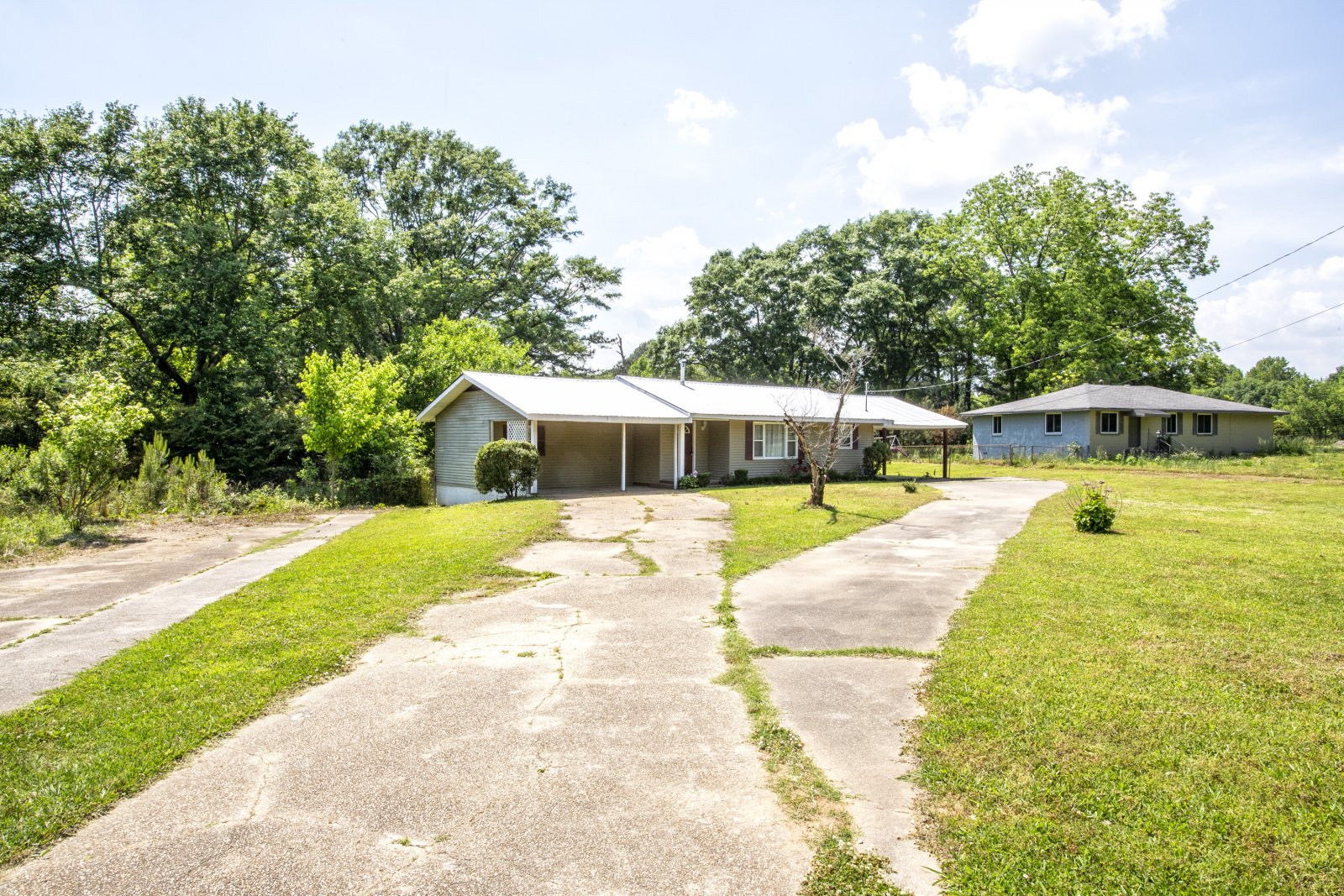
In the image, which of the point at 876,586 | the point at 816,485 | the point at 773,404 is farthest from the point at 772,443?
the point at 876,586

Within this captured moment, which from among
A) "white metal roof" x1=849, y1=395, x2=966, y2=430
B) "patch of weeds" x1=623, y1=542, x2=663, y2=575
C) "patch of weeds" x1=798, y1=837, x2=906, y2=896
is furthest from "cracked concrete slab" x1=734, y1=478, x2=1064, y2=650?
"white metal roof" x1=849, y1=395, x2=966, y2=430

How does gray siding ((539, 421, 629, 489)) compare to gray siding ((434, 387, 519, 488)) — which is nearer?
gray siding ((434, 387, 519, 488))

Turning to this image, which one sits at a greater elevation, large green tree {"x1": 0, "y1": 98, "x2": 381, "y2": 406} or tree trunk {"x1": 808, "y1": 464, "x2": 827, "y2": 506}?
large green tree {"x1": 0, "y1": 98, "x2": 381, "y2": 406}

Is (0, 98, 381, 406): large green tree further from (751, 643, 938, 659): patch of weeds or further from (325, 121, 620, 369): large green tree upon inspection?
(751, 643, 938, 659): patch of weeds

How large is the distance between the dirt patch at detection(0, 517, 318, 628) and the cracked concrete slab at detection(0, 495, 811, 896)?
4.85m

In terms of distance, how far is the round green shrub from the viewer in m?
18.9

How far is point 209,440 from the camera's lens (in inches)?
914


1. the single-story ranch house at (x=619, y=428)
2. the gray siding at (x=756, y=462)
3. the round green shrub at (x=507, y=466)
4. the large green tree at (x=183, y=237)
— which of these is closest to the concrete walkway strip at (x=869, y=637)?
the round green shrub at (x=507, y=466)

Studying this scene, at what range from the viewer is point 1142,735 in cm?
415

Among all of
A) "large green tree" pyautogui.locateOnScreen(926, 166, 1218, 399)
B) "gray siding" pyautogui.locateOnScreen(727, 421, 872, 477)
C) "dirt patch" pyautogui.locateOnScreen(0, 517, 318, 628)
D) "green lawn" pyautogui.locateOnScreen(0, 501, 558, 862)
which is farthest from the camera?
"large green tree" pyautogui.locateOnScreen(926, 166, 1218, 399)

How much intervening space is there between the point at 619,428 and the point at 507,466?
6325 millimetres

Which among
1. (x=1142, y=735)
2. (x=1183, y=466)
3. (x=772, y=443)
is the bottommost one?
(x=1142, y=735)

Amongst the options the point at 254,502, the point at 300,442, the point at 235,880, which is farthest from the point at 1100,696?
the point at 300,442

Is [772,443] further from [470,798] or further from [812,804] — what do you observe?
[470,798]
